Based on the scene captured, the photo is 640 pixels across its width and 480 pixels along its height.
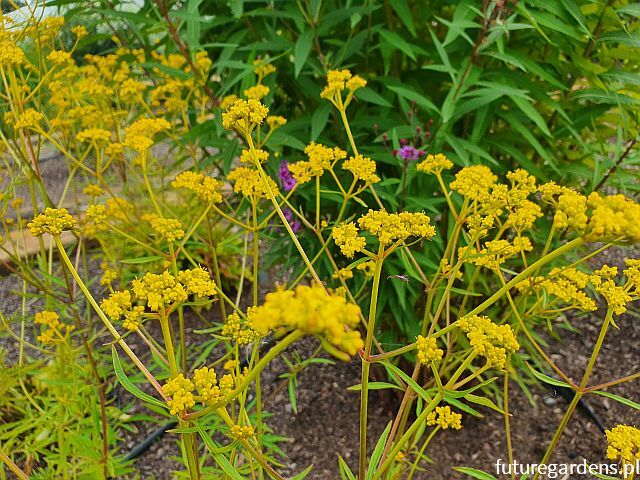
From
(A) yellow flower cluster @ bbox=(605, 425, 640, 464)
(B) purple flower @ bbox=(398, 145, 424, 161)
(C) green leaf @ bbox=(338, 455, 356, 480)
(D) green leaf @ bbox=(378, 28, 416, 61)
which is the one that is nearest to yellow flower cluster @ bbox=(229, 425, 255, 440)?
(C) green leaf @ bbox=(338, 455, 356, 480)


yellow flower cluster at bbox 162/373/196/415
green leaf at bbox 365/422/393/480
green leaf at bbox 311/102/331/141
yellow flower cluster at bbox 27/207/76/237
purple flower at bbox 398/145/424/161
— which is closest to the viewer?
yellow flower cluster at bbox 162/373/196/415

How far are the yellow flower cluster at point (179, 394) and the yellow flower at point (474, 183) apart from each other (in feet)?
1.88

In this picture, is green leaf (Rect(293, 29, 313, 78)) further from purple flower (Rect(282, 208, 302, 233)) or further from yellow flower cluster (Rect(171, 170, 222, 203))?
purple flower (Rect(282, 208, 302, 233))

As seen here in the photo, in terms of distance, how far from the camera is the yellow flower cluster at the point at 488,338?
0.80m

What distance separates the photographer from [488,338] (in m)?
0.82

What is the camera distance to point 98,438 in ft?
5.26

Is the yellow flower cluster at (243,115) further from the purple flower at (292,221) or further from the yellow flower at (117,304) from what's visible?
the purple flower at (292,221)

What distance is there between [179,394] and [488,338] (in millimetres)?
475

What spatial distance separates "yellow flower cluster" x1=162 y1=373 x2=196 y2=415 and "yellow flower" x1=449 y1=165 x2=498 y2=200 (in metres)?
0.57

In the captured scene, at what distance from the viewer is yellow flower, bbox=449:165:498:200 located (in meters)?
0.96

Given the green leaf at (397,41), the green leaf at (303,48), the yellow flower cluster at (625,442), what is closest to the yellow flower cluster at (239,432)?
the yellow flower cluster at (625,442)

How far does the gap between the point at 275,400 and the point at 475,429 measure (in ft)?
2.66

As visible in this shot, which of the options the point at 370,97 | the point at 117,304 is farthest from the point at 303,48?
the point at 117,304

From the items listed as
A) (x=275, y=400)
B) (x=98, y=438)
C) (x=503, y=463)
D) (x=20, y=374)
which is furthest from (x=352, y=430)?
(x=20, y=374)
